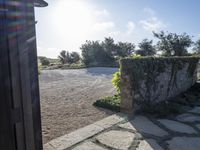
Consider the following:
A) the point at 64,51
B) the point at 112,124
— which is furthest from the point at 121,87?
the point at 64,51

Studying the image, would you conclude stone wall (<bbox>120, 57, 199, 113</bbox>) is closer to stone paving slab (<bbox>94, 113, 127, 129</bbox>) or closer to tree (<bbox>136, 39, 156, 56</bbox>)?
stone paving slab (<bbox>94, 113, 127, 129</bbox>)

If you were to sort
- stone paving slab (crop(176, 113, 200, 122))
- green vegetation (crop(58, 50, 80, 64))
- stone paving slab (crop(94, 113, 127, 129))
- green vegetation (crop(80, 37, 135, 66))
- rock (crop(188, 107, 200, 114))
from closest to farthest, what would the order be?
stone paving slab (crop(94, 113, 127, 129))
stone paving slab (crop(176, 113, 200, 122))
rock (crop(188, 107, 200, 114))
green vegetation (crop(80, 37, 135, 66))
green vegetation (crop(58, 50, 80, 64))

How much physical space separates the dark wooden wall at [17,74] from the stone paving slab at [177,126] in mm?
2764

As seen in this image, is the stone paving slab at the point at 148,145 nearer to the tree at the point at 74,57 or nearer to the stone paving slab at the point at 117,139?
the stone paving slab at the point at 117,139

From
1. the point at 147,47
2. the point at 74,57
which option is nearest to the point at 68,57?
the point at 74,57

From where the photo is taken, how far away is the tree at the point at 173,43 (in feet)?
73.0


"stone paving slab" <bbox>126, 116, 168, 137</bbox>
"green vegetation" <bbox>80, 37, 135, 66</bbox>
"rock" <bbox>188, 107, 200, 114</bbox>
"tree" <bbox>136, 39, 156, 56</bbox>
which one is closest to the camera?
"stone paving slab" <bbox>126, 116, 168, 137</bbox>

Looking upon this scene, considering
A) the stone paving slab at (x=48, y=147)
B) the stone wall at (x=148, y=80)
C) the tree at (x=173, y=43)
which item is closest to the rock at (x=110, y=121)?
the stone wall at (x=148, y=80)

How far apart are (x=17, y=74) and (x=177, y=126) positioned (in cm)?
317

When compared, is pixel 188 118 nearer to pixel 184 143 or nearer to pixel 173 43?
pixel 184 143

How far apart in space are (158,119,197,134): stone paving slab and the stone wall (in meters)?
0.74

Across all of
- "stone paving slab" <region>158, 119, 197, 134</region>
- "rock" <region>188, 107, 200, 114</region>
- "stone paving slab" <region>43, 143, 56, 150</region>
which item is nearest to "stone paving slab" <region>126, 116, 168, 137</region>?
"stone paving slab" <region>158, 119, 197, 134</region>

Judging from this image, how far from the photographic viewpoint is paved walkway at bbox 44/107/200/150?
2.67 metres

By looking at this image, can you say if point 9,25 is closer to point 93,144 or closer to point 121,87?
point 93,144
